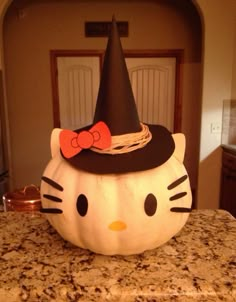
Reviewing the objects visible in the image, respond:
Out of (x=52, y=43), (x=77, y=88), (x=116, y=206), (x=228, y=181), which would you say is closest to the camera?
(x=116, y=206)

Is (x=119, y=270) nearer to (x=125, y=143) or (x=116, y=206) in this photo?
(x=116, y=206)

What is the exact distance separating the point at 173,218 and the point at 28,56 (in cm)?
329

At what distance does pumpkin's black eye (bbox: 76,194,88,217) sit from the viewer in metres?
0.51

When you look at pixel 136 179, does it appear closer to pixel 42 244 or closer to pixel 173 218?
pixel 173 218

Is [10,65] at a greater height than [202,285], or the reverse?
[10,65]

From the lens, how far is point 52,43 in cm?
327

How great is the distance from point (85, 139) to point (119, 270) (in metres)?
0.26

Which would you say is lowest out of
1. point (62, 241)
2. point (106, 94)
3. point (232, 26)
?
point (62, 241)

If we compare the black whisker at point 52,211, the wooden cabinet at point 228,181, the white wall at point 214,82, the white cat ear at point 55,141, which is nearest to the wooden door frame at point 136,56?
the white wall at point 214,82

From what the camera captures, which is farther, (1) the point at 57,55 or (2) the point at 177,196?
(1) the point at 57,55

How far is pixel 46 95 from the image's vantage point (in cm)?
340

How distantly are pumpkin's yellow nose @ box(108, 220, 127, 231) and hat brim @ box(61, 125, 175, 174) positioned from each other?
0.32 feet

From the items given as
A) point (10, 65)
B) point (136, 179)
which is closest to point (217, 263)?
point (136, 179)

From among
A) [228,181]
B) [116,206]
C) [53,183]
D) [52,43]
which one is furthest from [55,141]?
[52,43]
